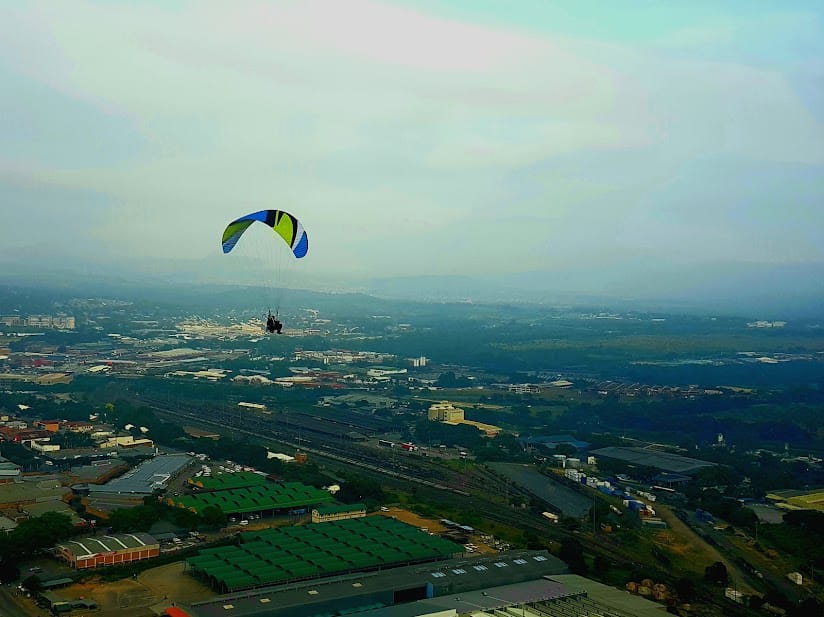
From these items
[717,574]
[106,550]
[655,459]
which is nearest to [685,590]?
[717,574]

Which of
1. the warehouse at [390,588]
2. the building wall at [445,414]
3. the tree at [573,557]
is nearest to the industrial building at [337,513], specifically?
the warehouse at [390,588]

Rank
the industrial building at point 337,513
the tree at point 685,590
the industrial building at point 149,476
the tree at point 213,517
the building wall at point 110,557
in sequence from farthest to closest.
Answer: the industrial building at point 149,476, the industrial building at point 337,513, the tree at point 213,517, the building wall at point 110,557, the tree at point 685,590

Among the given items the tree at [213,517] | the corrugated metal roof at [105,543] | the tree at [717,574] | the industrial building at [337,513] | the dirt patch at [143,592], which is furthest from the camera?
the industrial building at [337,513]

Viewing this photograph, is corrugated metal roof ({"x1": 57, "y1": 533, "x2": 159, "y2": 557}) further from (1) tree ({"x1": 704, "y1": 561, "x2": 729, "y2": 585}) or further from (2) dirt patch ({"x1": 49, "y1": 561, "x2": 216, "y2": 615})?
(1) tree ({"x1": 704, "y1": 561, "x2": 729, "y2": 585})

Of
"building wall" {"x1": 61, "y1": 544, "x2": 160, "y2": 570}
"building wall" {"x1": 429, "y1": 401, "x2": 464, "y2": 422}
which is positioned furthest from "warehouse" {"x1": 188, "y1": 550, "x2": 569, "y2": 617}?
"building wall" {"x1": 429, "y1": 401, "x2": 464, "y2": 422}

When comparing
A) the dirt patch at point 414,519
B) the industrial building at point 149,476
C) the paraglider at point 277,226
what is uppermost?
the paraglider at point 277,226

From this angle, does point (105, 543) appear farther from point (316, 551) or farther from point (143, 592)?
point (316, 551)

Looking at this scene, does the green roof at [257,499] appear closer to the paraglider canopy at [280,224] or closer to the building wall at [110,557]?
the building wall at [110,557]

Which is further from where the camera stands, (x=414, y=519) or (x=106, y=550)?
(x=414, y=519)

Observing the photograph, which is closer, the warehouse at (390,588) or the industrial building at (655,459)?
the warehouse at (390,588)
